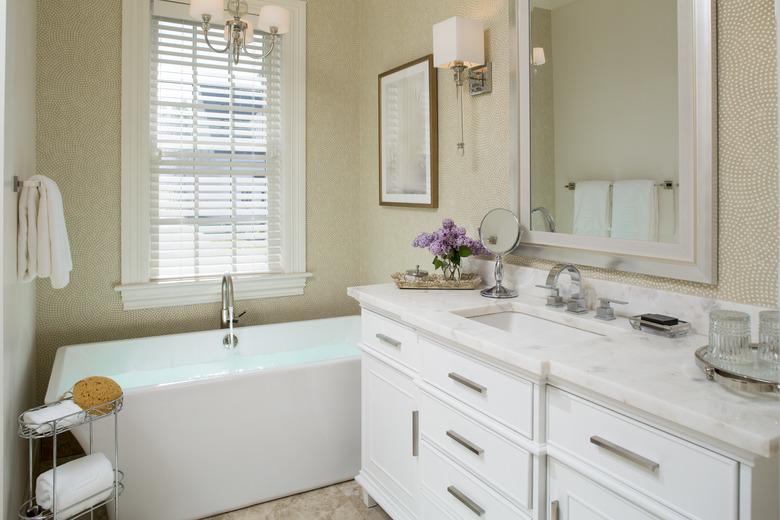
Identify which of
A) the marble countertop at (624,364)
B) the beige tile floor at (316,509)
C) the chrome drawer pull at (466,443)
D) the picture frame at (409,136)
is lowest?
the beige tile floor at (316,509)

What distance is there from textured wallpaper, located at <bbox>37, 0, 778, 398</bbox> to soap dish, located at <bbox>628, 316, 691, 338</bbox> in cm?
13

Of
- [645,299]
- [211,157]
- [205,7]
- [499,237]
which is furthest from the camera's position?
[211,157]

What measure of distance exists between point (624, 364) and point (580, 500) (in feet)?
1.07

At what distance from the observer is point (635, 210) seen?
1730mm

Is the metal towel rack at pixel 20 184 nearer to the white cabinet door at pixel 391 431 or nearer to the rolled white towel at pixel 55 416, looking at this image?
the rolled white towel at pixel 55 416

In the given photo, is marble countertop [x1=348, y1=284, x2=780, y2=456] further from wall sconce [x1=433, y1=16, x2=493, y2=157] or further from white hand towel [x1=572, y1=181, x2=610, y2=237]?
wall sconce [x1=433, y1=16, x2=493, y2=157]

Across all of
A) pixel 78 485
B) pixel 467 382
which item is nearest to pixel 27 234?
pixel 78 485

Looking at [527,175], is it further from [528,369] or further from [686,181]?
[528,369]

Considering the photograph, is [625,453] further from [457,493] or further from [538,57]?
[538,57]

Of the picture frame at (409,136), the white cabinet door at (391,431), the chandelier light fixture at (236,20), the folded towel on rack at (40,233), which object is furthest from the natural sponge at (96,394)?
the picture frame at (409,136)

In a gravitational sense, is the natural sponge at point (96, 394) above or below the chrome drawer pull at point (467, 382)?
below

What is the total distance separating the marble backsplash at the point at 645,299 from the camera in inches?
60.2

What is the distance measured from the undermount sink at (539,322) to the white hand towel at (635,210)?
30cm

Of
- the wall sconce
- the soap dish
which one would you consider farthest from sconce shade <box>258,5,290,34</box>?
the soap dish
